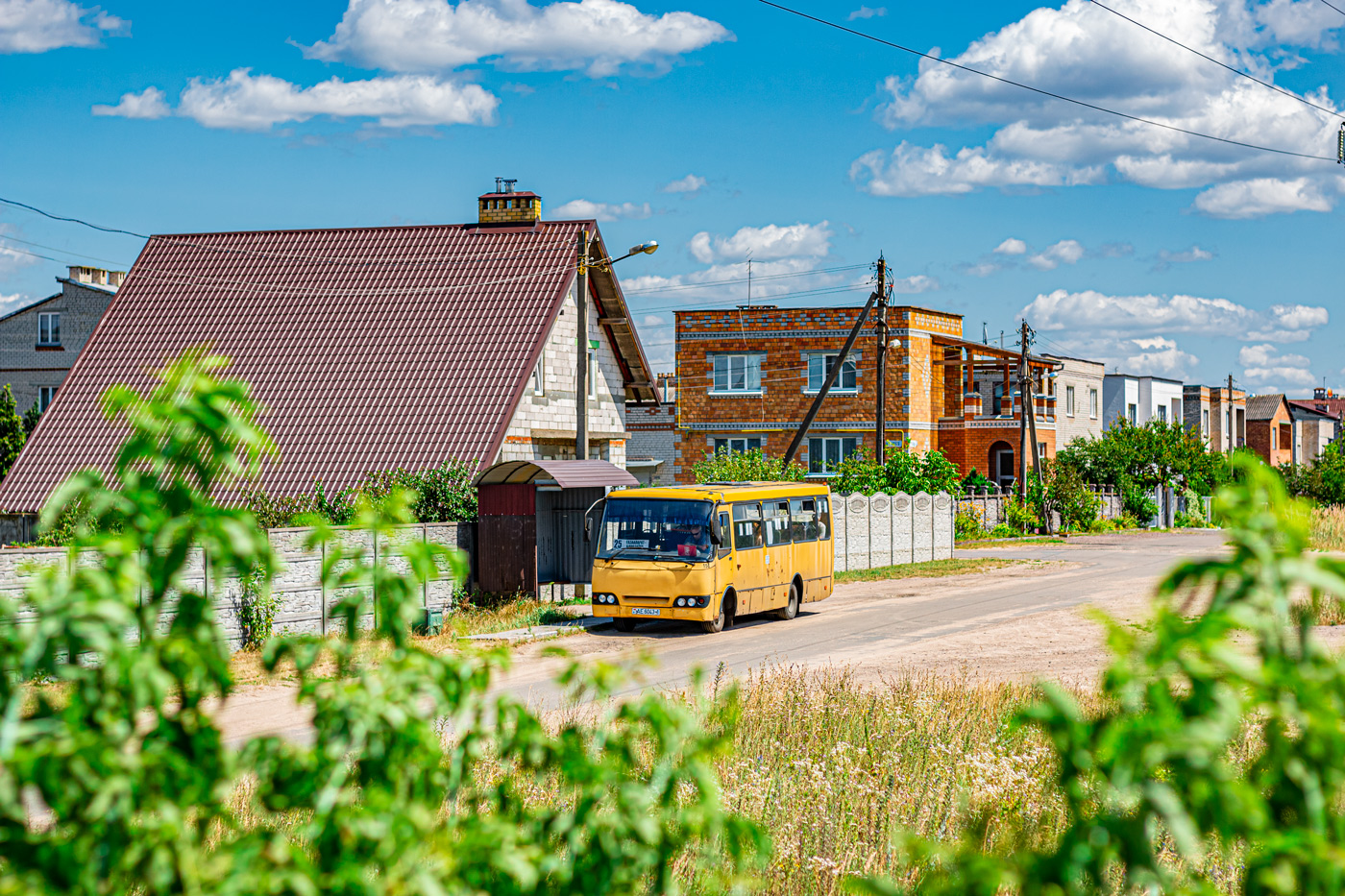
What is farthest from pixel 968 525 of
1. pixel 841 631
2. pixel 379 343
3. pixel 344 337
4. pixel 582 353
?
pixel 841 631

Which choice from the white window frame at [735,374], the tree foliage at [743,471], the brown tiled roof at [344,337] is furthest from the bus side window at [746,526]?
the white window frame at [735,374]

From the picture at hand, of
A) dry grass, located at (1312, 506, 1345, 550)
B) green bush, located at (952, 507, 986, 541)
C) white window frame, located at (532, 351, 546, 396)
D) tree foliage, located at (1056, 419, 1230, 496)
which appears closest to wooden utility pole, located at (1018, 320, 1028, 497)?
green bush, located at (952, 507, 986, 541)

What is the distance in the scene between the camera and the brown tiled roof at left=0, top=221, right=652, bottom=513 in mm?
27109

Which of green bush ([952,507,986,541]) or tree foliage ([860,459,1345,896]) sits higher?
tree foliage ([860,459,1345,896])

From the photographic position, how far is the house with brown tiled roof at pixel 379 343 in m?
27.2

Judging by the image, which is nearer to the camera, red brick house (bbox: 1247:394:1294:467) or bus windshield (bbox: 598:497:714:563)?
bus windshield (bbox: 598:497:714:563)

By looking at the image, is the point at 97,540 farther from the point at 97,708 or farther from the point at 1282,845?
the point at 1282,845

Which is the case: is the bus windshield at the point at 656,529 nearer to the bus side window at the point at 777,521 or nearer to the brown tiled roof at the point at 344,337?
the bus side window at the point at 777,521

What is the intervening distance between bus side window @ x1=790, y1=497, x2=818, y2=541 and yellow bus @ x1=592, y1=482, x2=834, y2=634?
123cm

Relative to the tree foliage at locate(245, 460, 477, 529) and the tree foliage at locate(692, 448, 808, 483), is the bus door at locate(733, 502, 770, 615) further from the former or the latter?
the tree foliage at locate(692, 448, 808, 483)

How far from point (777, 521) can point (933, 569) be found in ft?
38.5

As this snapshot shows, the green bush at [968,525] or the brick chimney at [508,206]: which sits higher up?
the brick chimney at [508,206]

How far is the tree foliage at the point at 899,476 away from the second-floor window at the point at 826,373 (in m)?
16.2

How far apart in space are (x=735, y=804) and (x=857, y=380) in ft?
162
